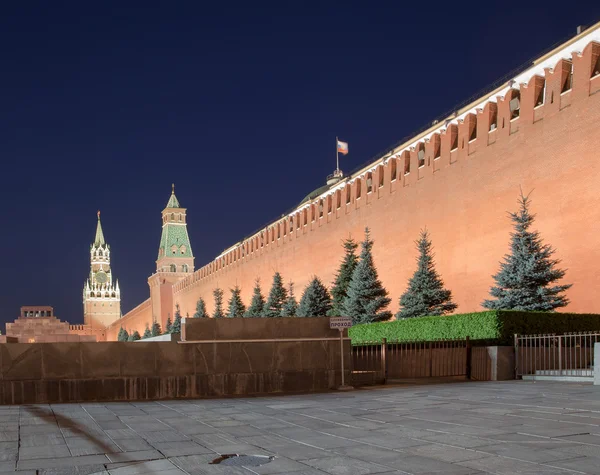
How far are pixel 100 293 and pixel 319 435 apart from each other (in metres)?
125

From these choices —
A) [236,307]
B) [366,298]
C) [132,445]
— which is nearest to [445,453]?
[132,445]

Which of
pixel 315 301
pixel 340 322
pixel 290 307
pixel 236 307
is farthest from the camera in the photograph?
pixel 236 307

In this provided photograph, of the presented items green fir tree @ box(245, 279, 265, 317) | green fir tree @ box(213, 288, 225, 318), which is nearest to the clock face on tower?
green fir tree @ box(213, 288, 225, 318)

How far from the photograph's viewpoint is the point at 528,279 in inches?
642

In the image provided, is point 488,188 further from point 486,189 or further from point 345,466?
point 345,466

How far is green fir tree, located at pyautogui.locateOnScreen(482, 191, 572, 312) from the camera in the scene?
1606cm

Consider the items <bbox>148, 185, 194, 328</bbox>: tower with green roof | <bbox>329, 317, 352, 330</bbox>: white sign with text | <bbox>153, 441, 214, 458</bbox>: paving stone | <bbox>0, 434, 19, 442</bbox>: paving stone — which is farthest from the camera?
<bbox>148, 185, 194, 328</bbox>: tower with green roof

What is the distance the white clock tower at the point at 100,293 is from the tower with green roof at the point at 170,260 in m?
36.3

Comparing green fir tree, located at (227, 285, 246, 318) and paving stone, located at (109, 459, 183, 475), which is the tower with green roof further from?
paving stone, located at (109, 459, 183, 475)

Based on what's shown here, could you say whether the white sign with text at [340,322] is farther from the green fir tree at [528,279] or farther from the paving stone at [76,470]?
the green fir tree at [528,279]

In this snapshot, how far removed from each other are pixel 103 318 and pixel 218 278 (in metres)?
75.8

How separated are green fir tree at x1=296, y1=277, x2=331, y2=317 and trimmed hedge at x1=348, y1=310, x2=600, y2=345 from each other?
11.7m

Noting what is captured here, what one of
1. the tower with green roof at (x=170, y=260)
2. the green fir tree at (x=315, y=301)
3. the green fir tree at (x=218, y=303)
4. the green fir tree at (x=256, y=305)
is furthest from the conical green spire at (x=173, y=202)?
the green fir tree at (x=315, y=301)

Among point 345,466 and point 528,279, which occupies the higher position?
point 528,279
